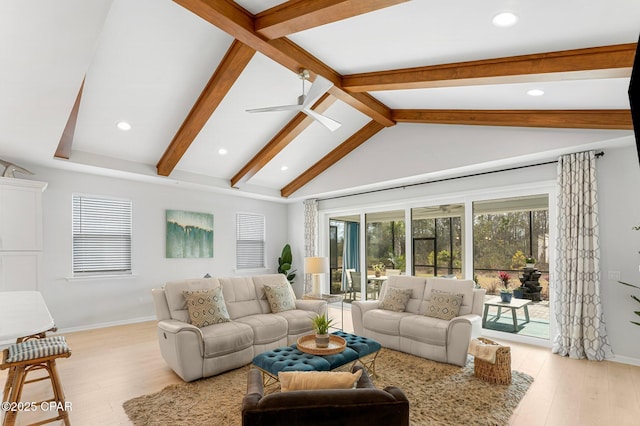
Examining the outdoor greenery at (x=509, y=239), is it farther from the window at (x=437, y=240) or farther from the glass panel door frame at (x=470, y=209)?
the window at (x=437, y=240)

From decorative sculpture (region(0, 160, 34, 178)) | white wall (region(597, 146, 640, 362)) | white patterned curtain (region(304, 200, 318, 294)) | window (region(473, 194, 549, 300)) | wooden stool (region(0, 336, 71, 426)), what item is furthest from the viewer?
white patterned curtain (region(304, 200, 318, 294))

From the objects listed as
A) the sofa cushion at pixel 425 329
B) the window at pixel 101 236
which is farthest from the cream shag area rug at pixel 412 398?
the window at pixel 101 236

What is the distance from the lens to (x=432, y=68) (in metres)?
3.71

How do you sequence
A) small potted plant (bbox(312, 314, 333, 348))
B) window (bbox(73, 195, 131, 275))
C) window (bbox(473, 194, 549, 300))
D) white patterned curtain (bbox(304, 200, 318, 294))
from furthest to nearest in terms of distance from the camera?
white patterned curtain (bbox(304, 200, 318, 294)) < window (bbox(73, 195, 131, 275)) < window (bbox(473, 194, 549, 300)) < small potted plant (bbox(312, 314, 333, 348))

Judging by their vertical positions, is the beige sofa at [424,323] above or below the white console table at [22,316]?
below

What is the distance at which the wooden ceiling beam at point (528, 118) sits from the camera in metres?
3.93

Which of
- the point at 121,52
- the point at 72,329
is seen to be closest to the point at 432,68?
the point at 121,52

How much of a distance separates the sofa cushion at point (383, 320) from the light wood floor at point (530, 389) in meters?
1.42

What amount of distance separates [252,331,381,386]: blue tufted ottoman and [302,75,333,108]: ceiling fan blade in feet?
8.57

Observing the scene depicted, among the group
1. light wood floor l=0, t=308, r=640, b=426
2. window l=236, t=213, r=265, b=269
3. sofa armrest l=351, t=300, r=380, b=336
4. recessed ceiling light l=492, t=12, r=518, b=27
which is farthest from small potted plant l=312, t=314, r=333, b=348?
window l=236, t=213, r=265, b=269

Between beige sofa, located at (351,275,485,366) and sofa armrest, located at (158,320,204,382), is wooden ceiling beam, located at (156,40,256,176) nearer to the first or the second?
sofa armrest, located at (158,320,204,382)

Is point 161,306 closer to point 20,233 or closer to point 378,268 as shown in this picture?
point 20,233

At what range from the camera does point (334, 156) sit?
7.11m

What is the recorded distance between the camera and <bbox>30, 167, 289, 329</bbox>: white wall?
550 cm
